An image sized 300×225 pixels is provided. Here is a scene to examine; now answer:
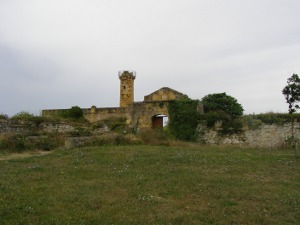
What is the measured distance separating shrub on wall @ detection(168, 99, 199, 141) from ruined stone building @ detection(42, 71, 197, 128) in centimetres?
100

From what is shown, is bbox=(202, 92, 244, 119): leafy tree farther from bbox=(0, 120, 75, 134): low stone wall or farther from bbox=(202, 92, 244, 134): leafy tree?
bbox=(0, 120, 75, 134): low stone wall

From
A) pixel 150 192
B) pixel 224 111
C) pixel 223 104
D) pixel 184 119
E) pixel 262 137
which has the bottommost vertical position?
pixel 150 192

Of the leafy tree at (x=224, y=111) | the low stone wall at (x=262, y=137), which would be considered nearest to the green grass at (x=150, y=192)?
the low stone wall at (x=262, y=137)

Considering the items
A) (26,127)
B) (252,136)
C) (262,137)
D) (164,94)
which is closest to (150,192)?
(252,136)

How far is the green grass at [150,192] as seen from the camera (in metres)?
6.16

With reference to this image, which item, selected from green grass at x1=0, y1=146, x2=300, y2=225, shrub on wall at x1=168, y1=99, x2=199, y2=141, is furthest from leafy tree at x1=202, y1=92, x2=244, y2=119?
green grass at x1=0, y1=146, x2=300, y2=225

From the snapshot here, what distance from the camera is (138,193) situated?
25.2 feet

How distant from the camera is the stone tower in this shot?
37094 mm

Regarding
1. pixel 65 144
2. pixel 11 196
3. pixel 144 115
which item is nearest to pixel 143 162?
pixel 11 196

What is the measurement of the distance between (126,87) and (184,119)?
15669 millimetres

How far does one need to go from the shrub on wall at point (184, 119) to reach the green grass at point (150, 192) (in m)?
10.3

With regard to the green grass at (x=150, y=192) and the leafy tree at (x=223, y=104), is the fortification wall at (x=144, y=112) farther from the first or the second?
the green grass at (x=150, y=192)

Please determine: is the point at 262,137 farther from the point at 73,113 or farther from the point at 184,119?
the point at 73,113

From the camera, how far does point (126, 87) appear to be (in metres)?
37.3
